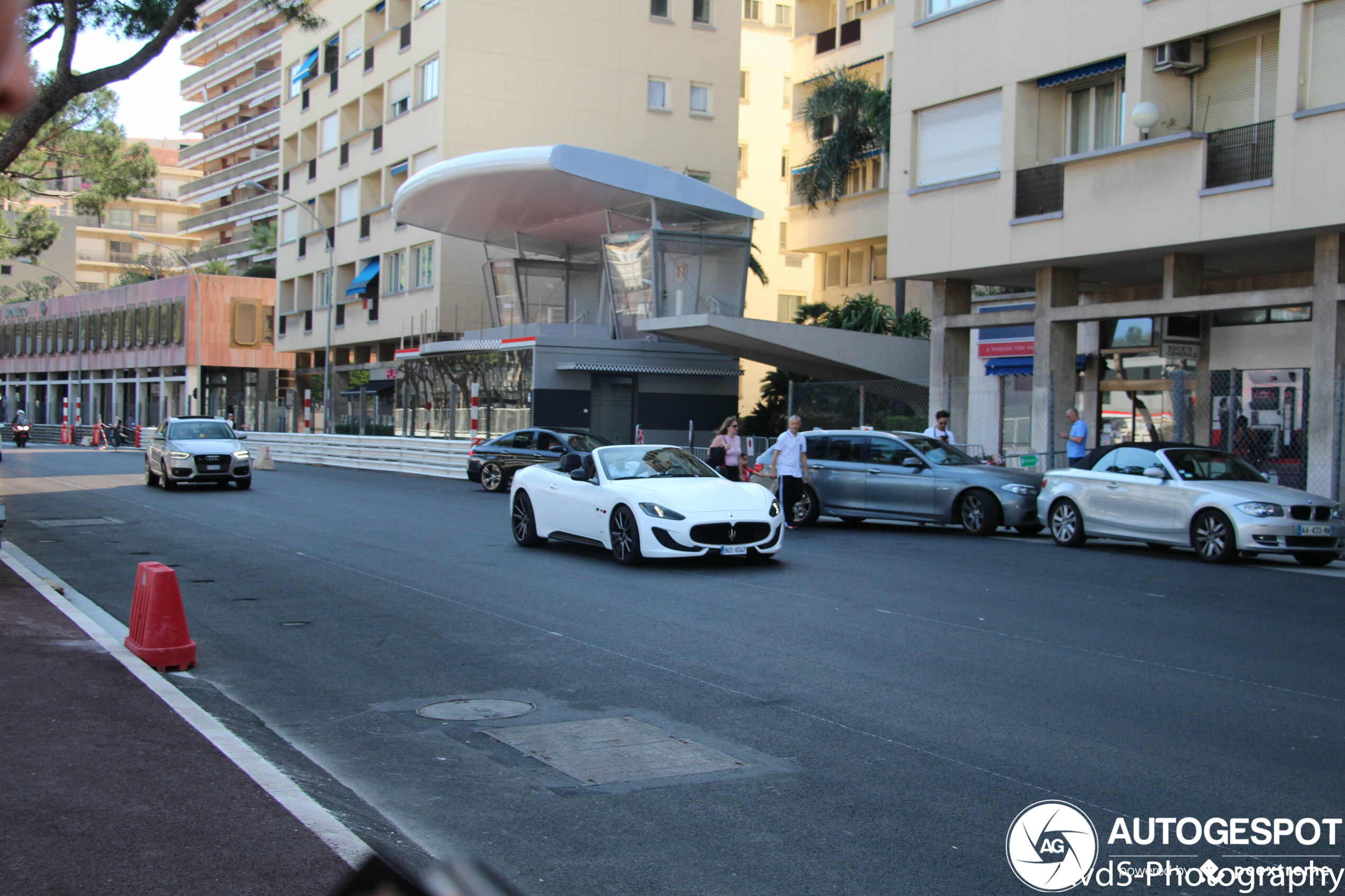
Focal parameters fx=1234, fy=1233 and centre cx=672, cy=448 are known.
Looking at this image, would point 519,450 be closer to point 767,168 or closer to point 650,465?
point 650,465

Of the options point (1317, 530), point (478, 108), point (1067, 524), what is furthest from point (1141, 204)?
point (478, 108)

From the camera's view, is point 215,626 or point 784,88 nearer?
point 215,626

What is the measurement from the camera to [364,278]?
52.7 meters

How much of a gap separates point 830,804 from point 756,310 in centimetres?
5337

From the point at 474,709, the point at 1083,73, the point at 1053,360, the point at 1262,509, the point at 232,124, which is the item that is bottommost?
the point at 474,709

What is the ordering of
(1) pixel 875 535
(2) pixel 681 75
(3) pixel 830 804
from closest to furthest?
1. (3) pixel 830 804
2. (1) pixel 875 535
3. (2) pixel 681 75

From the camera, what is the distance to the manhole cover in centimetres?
695

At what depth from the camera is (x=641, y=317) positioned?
1505 inches

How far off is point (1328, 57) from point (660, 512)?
1301 centimetres

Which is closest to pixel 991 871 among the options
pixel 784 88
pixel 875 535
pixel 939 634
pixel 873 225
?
pixel 939 634

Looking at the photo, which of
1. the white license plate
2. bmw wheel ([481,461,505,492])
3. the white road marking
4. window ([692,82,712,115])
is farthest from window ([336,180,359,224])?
the white road marking

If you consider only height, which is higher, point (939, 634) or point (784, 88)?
point (784, 88)

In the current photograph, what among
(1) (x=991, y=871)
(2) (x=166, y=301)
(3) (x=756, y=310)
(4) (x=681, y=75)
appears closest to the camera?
(1) (x=991, y=871)

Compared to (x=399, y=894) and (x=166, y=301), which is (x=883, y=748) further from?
(x=166, y=301)
